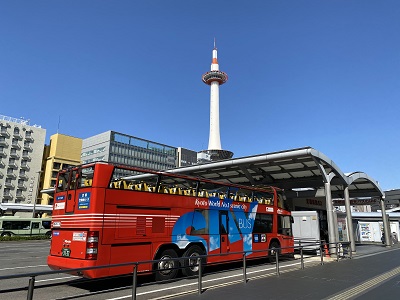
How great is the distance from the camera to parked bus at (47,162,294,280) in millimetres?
8656

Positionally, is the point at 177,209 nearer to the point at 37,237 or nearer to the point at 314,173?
the point at 314,173

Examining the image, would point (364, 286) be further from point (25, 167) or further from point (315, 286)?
point (25, 167)

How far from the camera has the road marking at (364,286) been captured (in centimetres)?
771

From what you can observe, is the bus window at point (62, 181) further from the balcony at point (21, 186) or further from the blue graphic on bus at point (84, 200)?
the balcony at point (21, 186)

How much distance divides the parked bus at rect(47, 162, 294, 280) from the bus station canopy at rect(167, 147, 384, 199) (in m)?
5.18

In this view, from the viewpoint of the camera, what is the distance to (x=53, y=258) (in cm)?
942

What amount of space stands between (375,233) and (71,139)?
82.2 meters

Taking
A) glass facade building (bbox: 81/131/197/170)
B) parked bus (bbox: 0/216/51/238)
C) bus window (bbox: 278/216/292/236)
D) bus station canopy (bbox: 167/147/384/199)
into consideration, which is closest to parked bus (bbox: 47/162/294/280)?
bus window (bbox: 278/216/292/236)

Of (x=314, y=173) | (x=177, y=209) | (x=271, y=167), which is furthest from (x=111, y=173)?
(x=314, y=173)

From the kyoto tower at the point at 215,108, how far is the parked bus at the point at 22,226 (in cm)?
5802

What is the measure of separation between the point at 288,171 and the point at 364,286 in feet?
41.3

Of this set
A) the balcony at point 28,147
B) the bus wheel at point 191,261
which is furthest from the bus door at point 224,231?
the balcony at point 28,147

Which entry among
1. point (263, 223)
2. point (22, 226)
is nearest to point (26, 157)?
point (22, 226)

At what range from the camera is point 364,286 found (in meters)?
9.09
